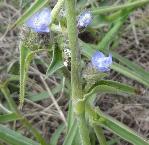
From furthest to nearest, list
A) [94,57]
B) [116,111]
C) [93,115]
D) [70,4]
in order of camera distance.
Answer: [116,111], [93,115], [94,57], [70,4]

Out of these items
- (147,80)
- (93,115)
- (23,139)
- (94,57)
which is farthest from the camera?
(147,80)

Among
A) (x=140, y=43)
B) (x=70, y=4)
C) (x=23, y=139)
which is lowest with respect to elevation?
(x=23, y=139)

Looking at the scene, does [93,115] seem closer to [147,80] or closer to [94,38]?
[147,80]

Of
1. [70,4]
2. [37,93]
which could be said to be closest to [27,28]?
[70,4]

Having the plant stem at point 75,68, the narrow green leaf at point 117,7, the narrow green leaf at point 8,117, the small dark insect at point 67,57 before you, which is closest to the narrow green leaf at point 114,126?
the plant stem at point 75,68

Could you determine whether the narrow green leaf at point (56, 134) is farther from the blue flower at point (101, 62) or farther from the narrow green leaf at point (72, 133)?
the blue flower at point (101, 62)

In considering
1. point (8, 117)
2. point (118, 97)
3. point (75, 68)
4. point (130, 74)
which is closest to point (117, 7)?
point (130, 74)

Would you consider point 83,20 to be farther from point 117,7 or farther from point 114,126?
point 117,7

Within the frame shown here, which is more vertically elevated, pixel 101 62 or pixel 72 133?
pixel 101 62
